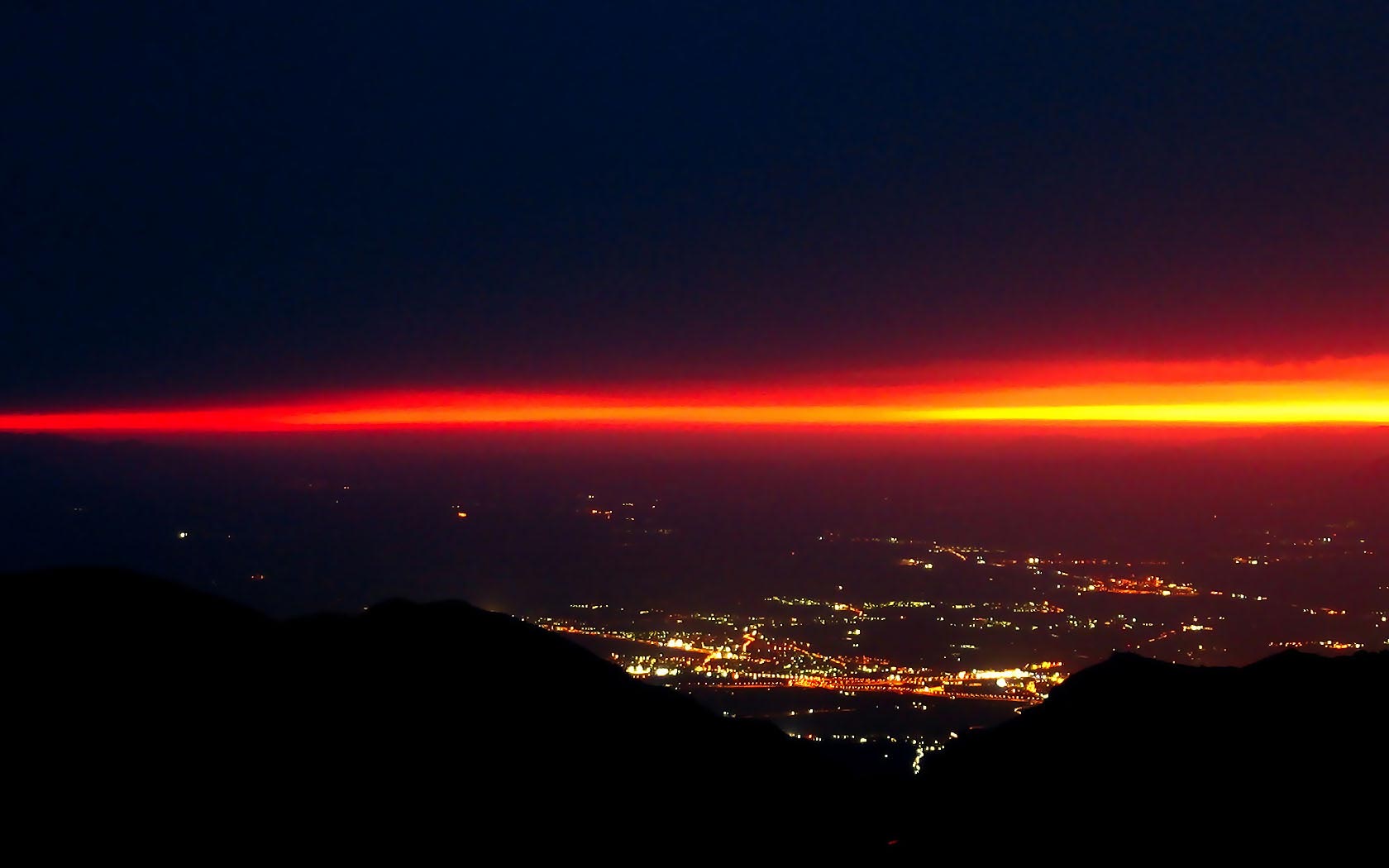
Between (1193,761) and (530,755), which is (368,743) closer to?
(530,755)

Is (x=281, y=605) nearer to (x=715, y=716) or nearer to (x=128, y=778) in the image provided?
(x=715, y=716)

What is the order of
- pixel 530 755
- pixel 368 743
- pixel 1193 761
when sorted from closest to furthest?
1. pixel 368 743
2. pixel 530 755
3. pixel 1193 761

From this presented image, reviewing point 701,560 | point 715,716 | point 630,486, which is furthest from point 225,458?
point 715,716

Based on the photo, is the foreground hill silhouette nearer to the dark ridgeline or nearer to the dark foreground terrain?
the dark foreground terrain

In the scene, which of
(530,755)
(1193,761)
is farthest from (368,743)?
(1193,761)

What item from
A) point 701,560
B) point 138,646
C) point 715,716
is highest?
point 138,646

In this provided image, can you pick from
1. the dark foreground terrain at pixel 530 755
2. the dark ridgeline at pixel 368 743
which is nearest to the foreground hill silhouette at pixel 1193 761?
the dark foreground terrain at pixel 530 755

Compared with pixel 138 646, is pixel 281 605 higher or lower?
lower

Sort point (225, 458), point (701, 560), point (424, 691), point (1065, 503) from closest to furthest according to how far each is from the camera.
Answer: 1. point (424, 691)
2. point (701, 560)
3. point (1065, 503)
4. point (225, 458)
